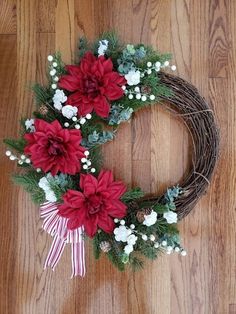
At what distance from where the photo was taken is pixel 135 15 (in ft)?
4.62

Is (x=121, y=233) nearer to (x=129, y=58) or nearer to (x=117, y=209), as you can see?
(x=117, y=209)

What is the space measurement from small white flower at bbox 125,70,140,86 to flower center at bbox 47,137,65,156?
0.28 m

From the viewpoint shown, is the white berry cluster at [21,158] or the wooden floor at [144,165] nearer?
the white berry cluster at [21,158]

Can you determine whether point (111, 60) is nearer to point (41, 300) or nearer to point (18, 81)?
point (18, 81)

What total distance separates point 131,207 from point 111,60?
18.4 inches

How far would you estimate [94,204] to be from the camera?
46.4 inches

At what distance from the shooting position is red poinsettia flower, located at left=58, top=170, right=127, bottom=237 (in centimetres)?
118

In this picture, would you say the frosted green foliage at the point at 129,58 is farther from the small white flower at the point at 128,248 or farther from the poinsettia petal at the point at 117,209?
the small white flower at the point at 128,248

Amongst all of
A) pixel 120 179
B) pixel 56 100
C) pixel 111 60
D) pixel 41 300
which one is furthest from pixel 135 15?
pixel 41 300

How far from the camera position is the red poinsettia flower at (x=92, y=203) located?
1.18 meters

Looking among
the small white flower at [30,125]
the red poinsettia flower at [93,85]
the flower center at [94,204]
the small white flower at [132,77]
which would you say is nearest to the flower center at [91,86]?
the red poinsettia flower at [93,85]

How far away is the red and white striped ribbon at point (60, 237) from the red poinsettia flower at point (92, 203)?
0.08 m

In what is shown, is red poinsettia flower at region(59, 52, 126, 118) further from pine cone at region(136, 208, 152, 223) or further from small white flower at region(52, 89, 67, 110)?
pine cone at region(136, 208, 152, 223)

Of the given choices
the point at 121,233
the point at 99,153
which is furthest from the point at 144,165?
the point at 121,233
